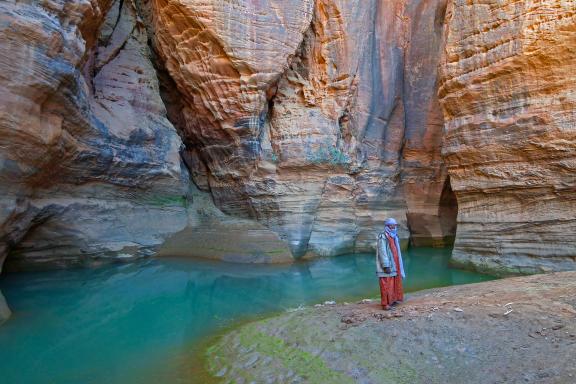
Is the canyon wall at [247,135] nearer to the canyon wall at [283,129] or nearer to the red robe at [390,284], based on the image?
the canyon wall at [283,129]

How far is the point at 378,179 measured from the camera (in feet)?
45.6

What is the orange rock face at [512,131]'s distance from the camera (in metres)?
8.03

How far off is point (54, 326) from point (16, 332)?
0.50 metres

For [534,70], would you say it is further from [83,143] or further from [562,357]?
[83,143]

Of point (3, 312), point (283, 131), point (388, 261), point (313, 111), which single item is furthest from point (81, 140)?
point (388, 261)

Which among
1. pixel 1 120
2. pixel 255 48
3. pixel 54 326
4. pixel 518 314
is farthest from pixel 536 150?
pixel 1 120

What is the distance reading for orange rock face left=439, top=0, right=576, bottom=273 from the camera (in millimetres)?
8031

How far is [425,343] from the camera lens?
162 inches

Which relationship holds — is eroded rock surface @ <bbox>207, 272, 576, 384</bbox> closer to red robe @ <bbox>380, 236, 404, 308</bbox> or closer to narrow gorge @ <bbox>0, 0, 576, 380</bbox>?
red robe @ <bbox>380, 236, 404, 308</bbox>

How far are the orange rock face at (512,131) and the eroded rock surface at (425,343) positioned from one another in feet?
10.5

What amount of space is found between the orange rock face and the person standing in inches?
180

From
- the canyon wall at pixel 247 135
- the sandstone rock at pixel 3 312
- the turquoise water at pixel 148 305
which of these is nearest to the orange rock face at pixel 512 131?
the turquoise water at pixel 148 305

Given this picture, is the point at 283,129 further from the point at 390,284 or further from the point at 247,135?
the point at 390,284

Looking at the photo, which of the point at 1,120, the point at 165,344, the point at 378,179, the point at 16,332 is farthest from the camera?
the point at 378,179
